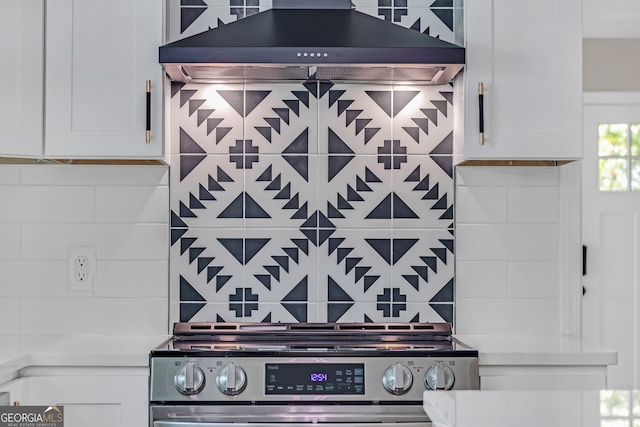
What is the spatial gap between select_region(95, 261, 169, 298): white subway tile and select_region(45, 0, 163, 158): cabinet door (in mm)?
481

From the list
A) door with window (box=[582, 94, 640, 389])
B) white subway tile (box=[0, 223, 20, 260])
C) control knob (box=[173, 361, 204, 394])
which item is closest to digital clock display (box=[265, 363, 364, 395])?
control knob (box=[173, 361, 204, 394])

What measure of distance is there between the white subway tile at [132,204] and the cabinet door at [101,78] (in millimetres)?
303

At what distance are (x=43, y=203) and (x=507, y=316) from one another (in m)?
1.82

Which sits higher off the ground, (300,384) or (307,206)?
(307,206)

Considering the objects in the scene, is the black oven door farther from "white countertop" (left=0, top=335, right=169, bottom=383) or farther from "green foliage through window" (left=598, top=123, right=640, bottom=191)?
"green foliage through window" (left=598, top=123, right=640, bottom=191)

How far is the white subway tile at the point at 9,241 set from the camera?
254 cm

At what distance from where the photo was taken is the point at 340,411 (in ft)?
6.75

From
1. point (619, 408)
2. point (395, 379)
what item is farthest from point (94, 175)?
point (619, 408)

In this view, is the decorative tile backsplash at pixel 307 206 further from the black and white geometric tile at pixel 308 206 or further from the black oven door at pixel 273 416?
the black oven door at pixel 273 416

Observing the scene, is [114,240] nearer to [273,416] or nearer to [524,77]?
[273,416]

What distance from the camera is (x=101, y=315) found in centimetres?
255

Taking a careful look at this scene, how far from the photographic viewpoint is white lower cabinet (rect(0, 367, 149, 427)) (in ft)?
6.85

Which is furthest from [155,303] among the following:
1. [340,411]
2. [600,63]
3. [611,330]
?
[600,63]

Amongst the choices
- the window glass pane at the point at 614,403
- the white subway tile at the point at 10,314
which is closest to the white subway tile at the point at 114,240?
the white subway tile at the point at 10,314
